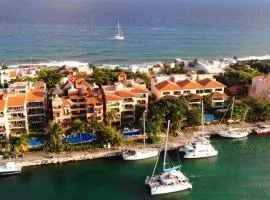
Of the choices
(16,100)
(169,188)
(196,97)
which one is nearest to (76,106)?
(16,100)

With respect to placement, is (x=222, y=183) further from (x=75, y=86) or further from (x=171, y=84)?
(x=75, y=86)

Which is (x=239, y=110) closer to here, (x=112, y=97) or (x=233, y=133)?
(x=233, y=133)

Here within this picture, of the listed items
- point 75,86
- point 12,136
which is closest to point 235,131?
point 75,86

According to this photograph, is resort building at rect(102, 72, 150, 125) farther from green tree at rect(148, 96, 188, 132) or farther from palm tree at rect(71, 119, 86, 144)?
palm tree at rect(71, 119, 86, 144)

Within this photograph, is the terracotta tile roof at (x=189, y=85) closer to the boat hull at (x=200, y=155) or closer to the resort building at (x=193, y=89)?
the resort building at (x=193, y=89)

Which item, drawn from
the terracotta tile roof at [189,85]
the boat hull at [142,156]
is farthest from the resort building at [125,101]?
the boat hull at [142,156]

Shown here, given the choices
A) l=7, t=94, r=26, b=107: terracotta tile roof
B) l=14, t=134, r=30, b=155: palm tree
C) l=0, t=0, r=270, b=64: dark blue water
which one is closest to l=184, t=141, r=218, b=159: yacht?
l=14, t=134, r=30, b=155: palm tree
